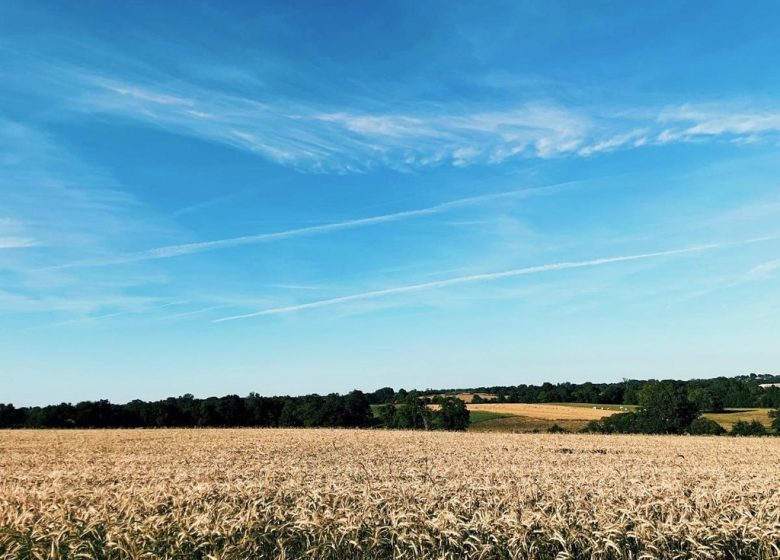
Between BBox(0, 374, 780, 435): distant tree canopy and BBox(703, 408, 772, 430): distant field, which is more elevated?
BBox(0, 374, 780, 435): distant tree canopy

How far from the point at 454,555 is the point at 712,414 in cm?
9921

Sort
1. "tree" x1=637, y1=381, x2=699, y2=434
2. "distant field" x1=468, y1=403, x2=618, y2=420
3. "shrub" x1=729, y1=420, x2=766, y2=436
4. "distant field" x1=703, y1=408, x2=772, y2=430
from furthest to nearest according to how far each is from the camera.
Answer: "distant field" x1=468, y1=403, x2=618, y2=420, "distant field" x1=703, y1=408, x2=772, y2=430, "tree" x1=637, y1=381, x2=699, y2=434, "shrub" x1=729, y1=420, x2=766, y2=436

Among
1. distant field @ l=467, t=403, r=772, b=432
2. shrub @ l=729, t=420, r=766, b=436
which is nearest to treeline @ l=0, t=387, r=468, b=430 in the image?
distant field @ l=467, t=403, r=772, b=432

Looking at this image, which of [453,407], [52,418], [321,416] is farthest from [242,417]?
[453,407]

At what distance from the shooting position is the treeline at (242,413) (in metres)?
71.9

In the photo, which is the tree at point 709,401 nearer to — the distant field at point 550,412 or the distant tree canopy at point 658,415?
the distant field at point 550,412

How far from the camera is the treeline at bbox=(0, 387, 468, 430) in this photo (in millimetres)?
71875

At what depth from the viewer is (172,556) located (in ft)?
20.9

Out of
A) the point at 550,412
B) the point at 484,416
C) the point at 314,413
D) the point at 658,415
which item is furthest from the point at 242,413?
the point at 658,415

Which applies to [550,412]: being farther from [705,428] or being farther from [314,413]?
[314,413]

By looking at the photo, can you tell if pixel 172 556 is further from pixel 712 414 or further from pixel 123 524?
pixel 712 414

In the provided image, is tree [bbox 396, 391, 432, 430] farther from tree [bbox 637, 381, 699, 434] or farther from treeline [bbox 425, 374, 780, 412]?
tree [bbox 637, 381, 699, 434]

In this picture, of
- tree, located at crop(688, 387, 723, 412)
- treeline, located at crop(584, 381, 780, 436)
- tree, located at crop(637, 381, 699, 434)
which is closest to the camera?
treeline, located at crop(584, 381, 780, 436)

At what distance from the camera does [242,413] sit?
79.5 m
